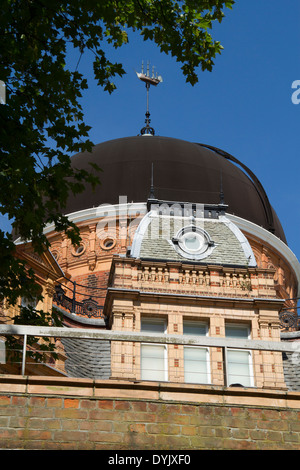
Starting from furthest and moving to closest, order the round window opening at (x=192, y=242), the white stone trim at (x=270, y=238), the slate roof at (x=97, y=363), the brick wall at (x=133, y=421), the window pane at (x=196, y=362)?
the white stone trim at (x=270, y=238), the round window opening at (x=192, y=242), the slate roof at (x=97, y=363), the window pane at (x=196, y=362), the brick wall at (x=133, y=421)

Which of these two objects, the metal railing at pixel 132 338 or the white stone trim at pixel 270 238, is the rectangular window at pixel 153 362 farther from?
the white stone trim at pixel 270 238

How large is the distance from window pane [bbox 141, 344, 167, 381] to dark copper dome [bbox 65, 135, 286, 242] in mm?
18950

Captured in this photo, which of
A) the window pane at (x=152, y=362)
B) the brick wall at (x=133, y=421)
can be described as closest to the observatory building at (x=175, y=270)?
the window pane at (x=152, y=362)

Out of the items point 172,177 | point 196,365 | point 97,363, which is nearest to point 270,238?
point 172,177

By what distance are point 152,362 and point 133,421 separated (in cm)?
1154

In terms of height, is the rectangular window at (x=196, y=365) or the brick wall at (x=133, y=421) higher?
the rectangular window at (x=196, y=365)

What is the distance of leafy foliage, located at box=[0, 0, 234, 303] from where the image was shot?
48.6ft

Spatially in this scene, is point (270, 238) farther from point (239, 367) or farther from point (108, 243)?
point (239, 367)

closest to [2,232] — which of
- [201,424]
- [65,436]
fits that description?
[65,436]

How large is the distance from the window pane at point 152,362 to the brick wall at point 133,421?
35.1 ft

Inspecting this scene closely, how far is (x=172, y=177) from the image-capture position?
4531 centimetres

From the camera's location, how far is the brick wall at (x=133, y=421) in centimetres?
1295
